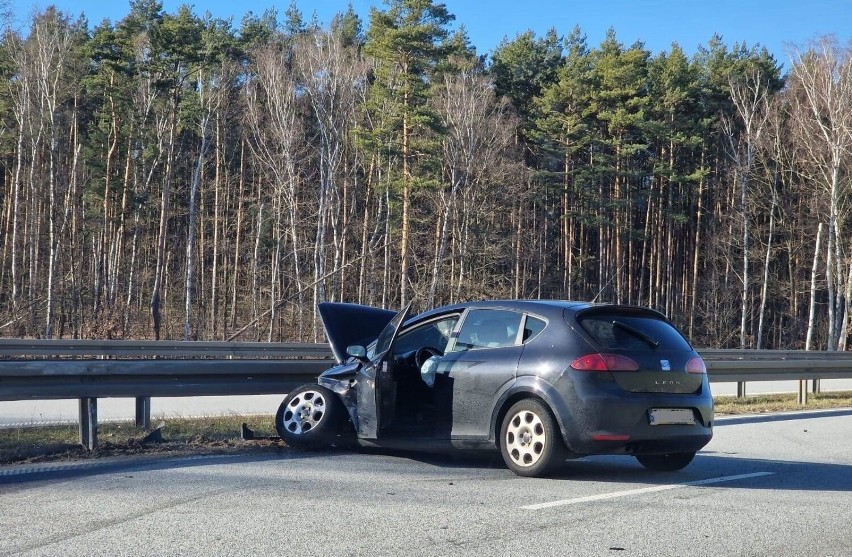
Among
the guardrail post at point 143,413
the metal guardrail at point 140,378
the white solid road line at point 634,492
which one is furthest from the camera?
the guardrail post at point 143,413

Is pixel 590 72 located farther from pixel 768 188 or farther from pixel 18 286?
pixel 18 286

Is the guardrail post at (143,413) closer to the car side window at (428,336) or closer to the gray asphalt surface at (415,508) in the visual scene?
the gray asphalt surface at (415,508)

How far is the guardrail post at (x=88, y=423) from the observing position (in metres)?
8.77

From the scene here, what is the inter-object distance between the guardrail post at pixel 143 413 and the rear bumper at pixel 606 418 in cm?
559

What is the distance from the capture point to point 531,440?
24.4 feet

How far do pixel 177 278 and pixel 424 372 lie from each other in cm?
4728

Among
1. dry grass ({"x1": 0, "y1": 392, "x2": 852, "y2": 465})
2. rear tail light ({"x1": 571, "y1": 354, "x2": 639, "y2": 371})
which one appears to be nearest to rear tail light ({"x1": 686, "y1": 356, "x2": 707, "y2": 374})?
rear tail light ({"x1": 571, "y1": 354, "x2": 639, "y2": 371})

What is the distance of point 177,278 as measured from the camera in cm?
5344

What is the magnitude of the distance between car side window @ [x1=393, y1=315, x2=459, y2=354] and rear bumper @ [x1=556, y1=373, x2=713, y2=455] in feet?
5.02

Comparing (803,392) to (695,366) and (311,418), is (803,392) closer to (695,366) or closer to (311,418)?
(695,366)

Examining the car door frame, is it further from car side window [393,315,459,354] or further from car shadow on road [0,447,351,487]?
car shadow on road [0,447,351,487]

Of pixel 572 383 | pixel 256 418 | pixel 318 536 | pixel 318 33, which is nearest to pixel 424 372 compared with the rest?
pixel 572 383

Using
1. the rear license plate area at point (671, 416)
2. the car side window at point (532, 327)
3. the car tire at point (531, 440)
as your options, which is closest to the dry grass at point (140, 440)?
the car tire at point (531, 440)

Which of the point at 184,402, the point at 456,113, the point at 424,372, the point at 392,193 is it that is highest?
the point at 456,113
